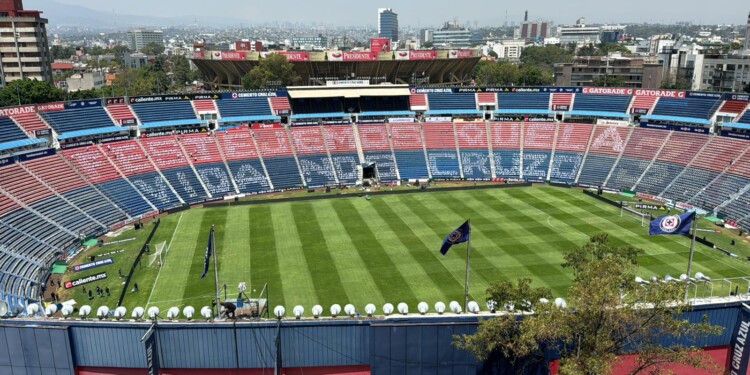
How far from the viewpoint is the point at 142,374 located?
21.6 m

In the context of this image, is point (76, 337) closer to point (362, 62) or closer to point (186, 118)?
point (186, 118)

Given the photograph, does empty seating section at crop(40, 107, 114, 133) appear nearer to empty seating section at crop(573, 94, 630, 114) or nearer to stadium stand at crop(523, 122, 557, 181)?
stadium stand at crop(523, 122, 557, 181)

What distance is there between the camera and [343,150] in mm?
83375

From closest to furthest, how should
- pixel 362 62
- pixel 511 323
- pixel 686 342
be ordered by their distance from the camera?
1. pixel 511 323
2. pixel 686 342
3. pixel 362 62

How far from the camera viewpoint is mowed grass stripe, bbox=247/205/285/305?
43469 millimetres

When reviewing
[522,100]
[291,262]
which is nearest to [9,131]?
[291,262]

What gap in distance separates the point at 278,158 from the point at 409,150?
20500mm

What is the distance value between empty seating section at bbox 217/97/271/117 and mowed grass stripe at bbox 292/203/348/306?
82.0 ft

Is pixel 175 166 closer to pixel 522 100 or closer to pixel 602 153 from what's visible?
pixel 522 100

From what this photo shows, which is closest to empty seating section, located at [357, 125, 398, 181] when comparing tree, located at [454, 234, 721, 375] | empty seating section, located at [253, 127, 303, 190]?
empty seating section, located at [253, 127, 303, 190]

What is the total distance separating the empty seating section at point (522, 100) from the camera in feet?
297

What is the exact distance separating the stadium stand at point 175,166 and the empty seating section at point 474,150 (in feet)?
127

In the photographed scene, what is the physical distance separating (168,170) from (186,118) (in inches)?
482

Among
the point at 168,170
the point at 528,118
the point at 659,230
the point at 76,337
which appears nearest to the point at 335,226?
the point at 168,170
